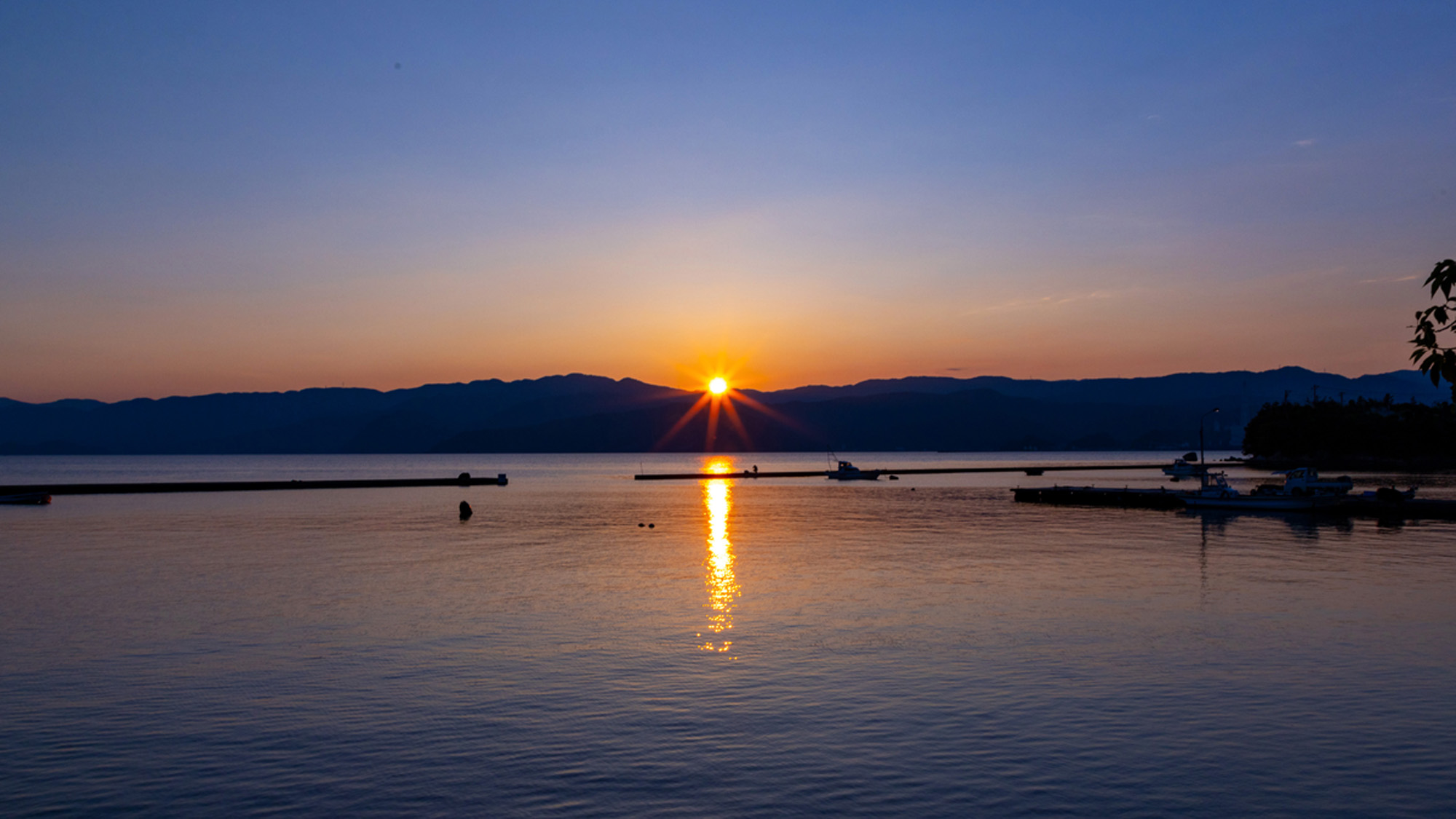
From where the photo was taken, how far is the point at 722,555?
53.0m

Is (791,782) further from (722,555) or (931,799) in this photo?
(722,555)

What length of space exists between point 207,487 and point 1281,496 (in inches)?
4785

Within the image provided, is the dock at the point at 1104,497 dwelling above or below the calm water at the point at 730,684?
below

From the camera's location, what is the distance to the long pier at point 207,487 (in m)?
116

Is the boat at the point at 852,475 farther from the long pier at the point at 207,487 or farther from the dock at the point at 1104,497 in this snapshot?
the dock at the point at 1104,497

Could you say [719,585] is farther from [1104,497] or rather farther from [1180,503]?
[1104,497]

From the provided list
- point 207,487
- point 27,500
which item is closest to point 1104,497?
point 207,487

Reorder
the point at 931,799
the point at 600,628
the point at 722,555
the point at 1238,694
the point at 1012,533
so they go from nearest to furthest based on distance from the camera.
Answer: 1. the point at 931,799
2. the point at 1238,694
3. the point at 600,628
4. the point at 722,555
5. the point at 1012,533

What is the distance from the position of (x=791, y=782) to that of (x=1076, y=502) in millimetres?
93042

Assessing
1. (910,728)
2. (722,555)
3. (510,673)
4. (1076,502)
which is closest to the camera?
(910,728)

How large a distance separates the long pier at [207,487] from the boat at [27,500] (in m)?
1.35

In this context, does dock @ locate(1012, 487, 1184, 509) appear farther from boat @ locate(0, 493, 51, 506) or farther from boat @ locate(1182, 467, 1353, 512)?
boat @ locate(0, 493, 51, 506)

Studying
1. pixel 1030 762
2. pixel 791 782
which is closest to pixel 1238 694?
pixel 1030 762

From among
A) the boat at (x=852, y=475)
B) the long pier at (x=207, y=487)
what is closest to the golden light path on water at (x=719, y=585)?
the long pier at (x=207, y=487)
